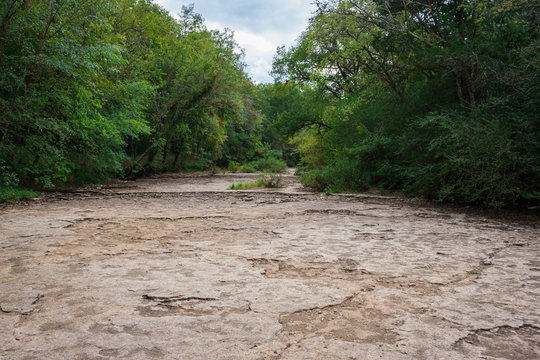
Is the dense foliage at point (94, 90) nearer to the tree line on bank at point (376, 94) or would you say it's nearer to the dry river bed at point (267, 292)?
the tree line on bank at point (376, 94)

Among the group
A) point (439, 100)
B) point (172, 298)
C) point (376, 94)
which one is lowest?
point (172, 298)

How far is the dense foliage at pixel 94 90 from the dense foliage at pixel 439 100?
6.56 metres

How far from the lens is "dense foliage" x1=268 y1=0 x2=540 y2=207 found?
720 cm

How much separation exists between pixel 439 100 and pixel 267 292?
32.0ft

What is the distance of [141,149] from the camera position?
76.4 feet

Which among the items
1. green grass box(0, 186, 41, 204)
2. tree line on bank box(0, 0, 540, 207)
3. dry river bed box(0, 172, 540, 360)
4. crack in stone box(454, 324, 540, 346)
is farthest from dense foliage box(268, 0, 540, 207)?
green grass box(0, 186, 41, 204)

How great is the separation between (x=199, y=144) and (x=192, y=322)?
2613 cm

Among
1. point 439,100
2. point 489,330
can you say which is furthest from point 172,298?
point 439,100

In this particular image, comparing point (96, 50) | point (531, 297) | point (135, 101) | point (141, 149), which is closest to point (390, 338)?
point (531, 297)

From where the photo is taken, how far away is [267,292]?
8.96 ft

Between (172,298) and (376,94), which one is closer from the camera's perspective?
(172,298)

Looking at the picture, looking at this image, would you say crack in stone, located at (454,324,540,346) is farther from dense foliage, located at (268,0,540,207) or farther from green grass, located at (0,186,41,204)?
green grass, located at (0,186,41,204)

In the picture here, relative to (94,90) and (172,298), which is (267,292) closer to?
(172,298)

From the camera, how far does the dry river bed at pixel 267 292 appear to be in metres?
1.93
